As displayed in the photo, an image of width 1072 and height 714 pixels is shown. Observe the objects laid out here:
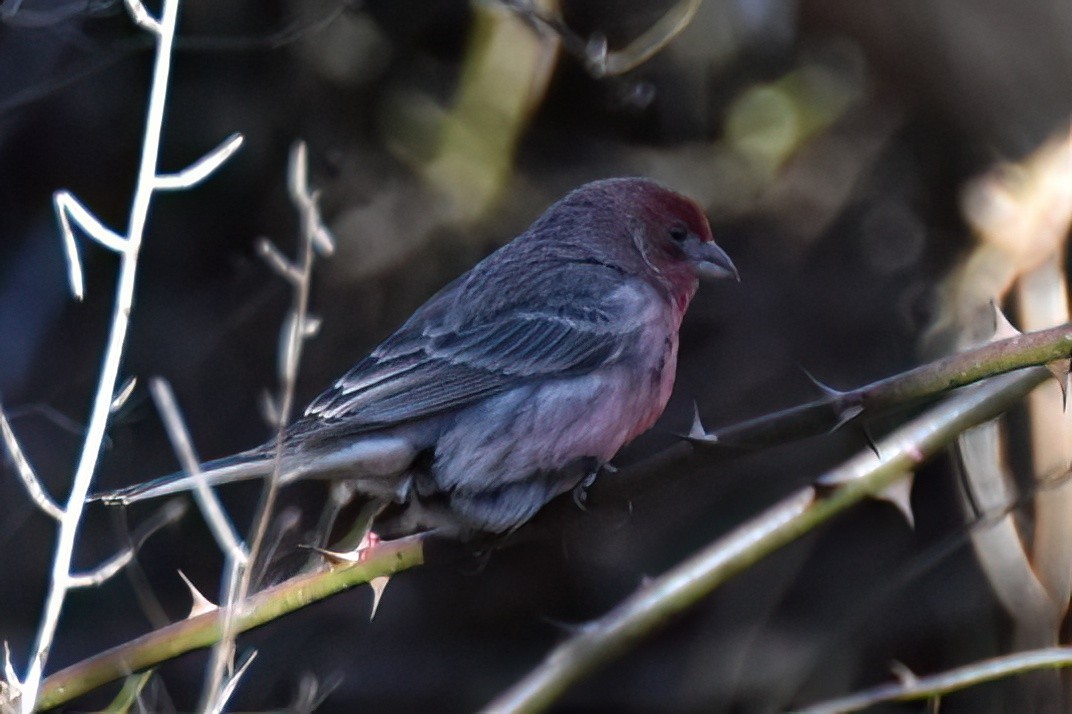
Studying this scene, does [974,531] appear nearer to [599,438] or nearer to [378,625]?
[599,438]

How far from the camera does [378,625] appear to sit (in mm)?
5016

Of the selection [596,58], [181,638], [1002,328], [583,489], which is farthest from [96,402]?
[596,58]

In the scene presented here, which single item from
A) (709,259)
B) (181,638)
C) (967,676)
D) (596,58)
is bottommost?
(967,676)

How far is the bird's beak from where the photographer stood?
14.0 ft

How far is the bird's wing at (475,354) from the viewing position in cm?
372

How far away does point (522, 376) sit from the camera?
392cm

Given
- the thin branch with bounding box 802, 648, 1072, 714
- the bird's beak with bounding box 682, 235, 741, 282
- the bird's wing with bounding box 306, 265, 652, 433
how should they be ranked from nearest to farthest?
the thin branch with bounding box 802, 648, 1072, 714, the bird's wing with bounding box 306, 265, 652, 433, the bird's beak with bounding box 682, 235, 741, 282

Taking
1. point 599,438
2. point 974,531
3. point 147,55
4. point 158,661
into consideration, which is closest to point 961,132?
point 974,531

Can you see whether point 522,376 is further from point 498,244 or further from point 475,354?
point 498,244

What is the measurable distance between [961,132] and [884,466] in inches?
88.3

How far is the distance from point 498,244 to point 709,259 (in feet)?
3.87

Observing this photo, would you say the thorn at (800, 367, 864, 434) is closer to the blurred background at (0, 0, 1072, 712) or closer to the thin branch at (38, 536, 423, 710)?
the thin branch at (38, 536, 423, 710)

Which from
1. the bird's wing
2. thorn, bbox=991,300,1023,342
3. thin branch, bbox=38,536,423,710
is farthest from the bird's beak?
thin branch, bbox=38,536,423,710

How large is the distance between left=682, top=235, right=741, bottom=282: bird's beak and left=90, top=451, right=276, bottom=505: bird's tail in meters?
1.73
